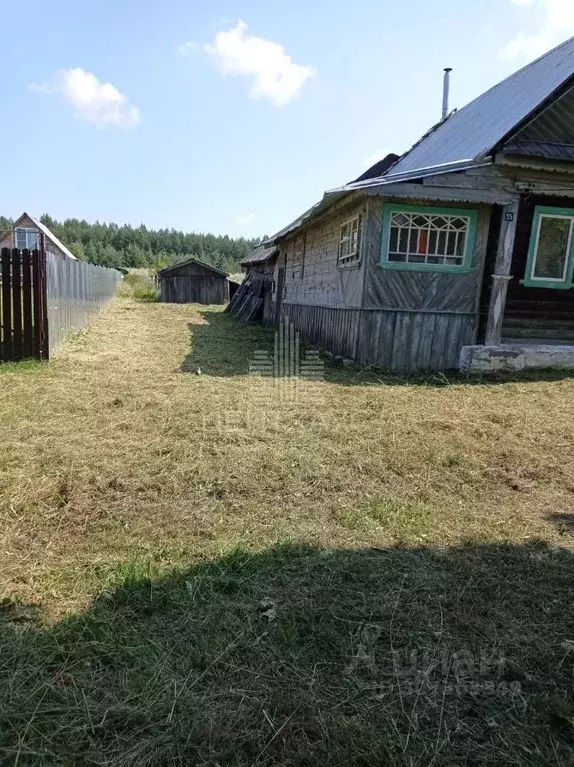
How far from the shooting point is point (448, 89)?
16234mm

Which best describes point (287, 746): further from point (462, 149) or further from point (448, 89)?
point (448, 89)

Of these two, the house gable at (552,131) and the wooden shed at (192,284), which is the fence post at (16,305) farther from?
the wooden shed at (192,284)

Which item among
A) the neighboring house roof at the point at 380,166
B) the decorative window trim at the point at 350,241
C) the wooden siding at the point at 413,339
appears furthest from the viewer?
the neighboring house roof at the point at 380,166

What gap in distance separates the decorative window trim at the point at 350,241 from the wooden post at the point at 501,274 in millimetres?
2440

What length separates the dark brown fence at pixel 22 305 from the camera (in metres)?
8.04

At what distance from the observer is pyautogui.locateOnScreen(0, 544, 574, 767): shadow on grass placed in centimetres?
176

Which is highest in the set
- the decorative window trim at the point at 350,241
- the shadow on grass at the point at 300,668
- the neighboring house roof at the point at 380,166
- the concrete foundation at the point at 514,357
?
the neighboring house roof at the point at 380,166

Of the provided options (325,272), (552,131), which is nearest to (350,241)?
(325,272)

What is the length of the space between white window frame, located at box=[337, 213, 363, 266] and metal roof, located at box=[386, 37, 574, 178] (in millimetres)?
1100

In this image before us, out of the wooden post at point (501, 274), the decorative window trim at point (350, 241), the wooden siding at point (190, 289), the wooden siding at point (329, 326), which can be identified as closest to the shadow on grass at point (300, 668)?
the wooden siding at point (329, 326)

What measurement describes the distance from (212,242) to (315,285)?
120 metres

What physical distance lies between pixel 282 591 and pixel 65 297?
967cm

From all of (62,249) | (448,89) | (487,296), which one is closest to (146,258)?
(62,249)

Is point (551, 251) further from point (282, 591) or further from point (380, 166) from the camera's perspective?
point (282, 591)
